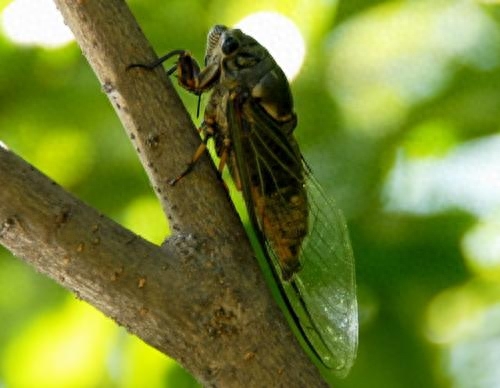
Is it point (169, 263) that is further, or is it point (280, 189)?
point (280, 189)

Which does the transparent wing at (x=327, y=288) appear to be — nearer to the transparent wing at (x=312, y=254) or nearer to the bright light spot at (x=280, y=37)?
the transparent wing at (x=312, y=254)

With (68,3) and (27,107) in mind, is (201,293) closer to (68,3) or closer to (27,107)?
(68,3)

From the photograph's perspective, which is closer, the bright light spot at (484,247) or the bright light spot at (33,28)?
the bright light spot at (484,247)

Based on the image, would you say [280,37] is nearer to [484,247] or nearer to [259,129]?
[259,129]

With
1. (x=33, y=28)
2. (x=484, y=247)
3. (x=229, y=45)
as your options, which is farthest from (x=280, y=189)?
(x=33, y=28)

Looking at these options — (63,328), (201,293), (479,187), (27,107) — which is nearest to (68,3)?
(201,293)

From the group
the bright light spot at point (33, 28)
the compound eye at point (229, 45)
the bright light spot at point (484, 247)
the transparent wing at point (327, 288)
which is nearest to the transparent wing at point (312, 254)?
the transparent wing at point (327, 288)

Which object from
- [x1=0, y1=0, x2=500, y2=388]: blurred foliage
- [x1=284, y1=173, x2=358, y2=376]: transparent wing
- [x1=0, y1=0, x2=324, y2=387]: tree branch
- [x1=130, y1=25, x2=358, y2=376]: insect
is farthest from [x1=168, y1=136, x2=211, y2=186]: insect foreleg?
[x1=0, y1=0, x2=500, y2=388]: blurred foliage
